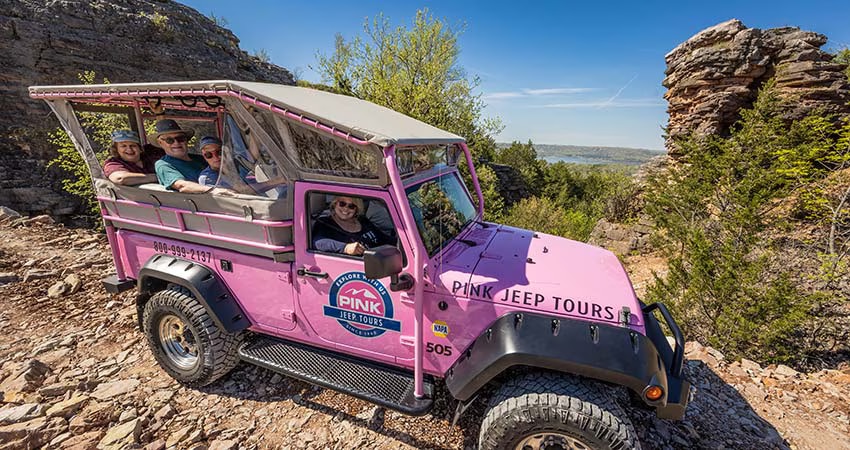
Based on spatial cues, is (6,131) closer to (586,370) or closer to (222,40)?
(222,40)

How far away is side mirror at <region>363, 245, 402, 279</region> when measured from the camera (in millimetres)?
2045

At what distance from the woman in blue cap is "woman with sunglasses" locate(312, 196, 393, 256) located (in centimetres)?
208

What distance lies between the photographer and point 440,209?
2918 millimetres

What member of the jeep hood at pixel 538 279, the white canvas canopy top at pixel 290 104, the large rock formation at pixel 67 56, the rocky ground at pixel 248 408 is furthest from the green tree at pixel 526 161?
the white canvas canopy top at pixel 290 104

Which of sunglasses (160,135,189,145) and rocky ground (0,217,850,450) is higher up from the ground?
sunglasses (160,135,189,145)

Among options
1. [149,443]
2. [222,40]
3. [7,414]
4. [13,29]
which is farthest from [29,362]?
[222,40]

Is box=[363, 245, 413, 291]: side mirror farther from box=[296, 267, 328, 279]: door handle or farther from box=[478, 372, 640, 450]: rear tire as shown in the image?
box=[478, 372, 640, 450]: rear tire

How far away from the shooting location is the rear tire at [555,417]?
2025mm

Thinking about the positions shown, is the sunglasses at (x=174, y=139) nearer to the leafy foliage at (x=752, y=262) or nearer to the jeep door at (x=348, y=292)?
the jeep door at (x=348, y=292)

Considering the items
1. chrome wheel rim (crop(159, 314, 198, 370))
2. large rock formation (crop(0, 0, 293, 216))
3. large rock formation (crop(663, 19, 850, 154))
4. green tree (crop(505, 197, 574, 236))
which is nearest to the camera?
chrome wheel rim (crop(159, 314, 198, 370))

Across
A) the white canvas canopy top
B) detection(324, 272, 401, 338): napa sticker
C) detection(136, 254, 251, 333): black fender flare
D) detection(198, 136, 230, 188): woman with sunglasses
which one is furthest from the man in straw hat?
detection(324, 272, 401, 338): napa sticker

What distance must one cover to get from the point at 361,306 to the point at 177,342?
2.37m

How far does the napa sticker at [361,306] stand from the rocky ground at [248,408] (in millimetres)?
A: 974

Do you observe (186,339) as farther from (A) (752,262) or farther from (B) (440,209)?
(A) (752,262)
